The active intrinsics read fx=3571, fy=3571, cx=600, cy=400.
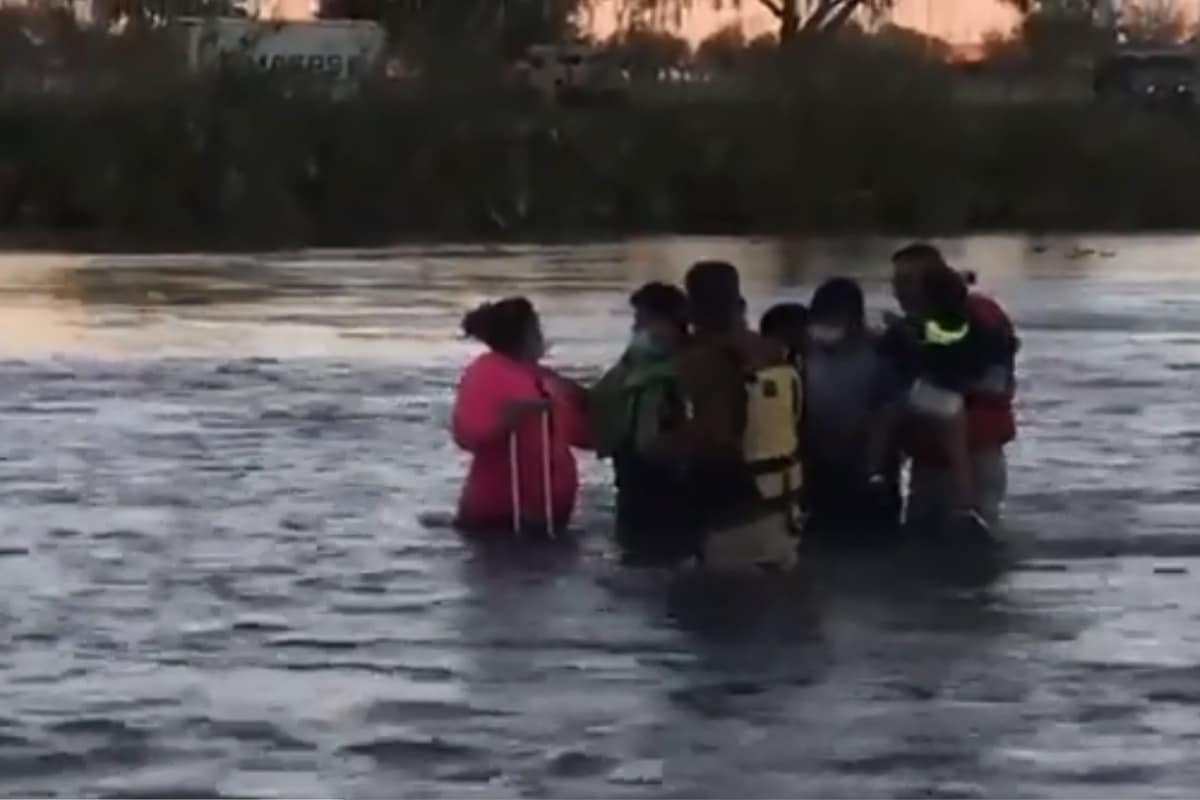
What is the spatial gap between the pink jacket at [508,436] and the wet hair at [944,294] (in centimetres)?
163

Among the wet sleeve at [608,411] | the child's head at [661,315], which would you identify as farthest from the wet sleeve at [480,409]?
the child's head at [661,315]

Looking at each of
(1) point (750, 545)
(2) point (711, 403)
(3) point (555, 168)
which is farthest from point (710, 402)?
(3) point (555, 168)

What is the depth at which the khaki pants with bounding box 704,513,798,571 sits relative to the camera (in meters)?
14.9

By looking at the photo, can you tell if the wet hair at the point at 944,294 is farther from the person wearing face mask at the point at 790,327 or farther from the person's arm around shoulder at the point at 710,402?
the person's arm around shoulder at the point at 710,402

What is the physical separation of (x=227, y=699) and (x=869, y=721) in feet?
7.53

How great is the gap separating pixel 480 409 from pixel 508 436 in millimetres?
181

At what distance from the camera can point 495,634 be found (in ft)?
46.1

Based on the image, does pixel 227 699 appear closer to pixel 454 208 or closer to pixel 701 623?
pixel 701 623

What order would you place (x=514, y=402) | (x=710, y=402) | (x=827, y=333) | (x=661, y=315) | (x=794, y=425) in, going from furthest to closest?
1. (x=514, y=402)
2. (x=827, y=333)
3. (x=661, y=315)
4. (x=794, y=425)
5. (x=710, y=402)

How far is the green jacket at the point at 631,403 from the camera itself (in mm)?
15383

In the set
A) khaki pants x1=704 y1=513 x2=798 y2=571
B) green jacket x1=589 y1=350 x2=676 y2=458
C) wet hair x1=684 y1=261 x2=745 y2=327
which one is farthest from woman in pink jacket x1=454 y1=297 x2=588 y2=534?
wet hair x1=684 y1=261 x2=745 y2=327

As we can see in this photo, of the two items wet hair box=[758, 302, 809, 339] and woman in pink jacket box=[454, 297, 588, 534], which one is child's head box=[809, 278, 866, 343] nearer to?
wet hair box=[758, 302, 809, 339]

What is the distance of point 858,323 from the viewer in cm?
1597

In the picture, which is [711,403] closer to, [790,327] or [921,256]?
[790,327]
